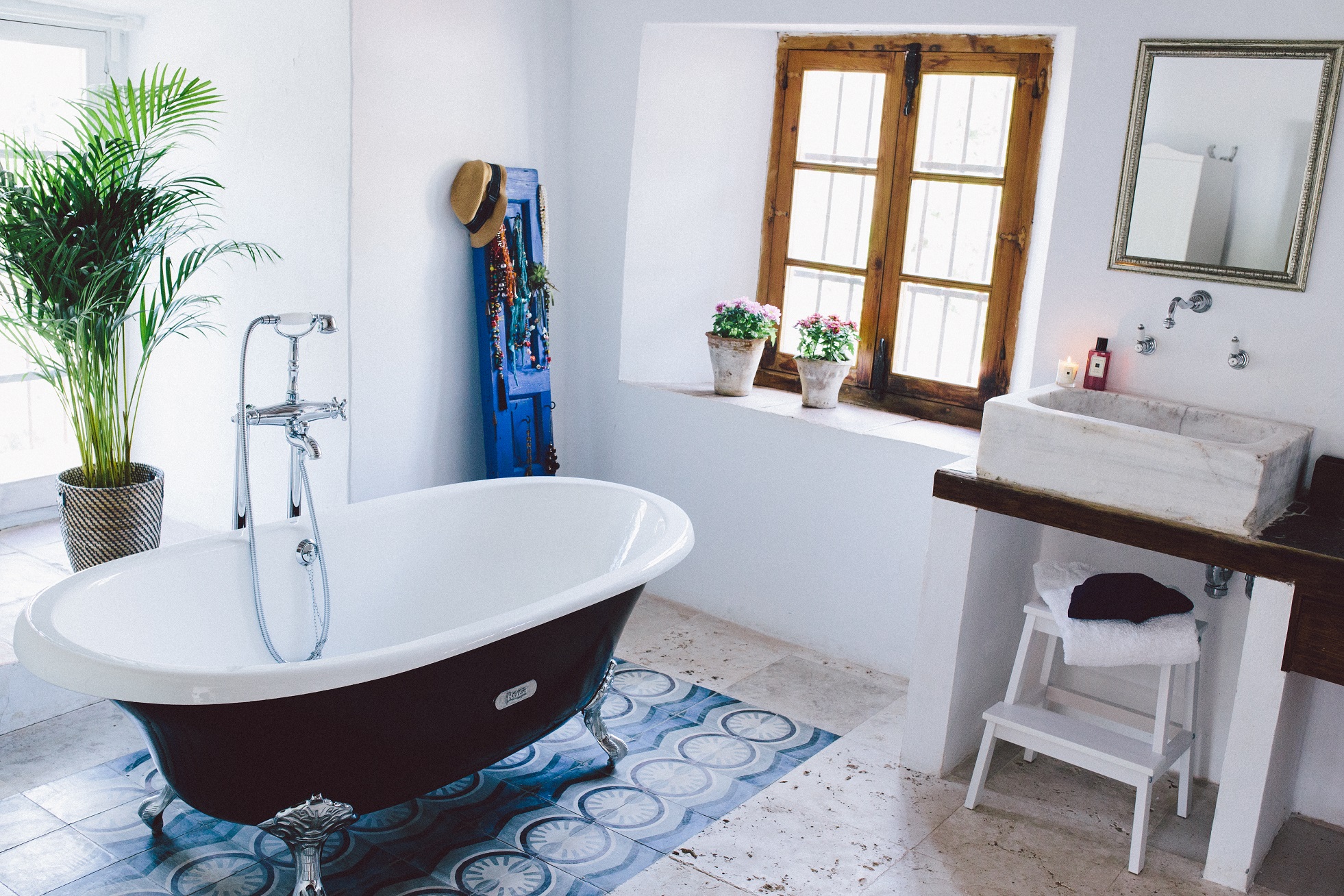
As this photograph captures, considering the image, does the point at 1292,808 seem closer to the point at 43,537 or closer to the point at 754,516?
the point at 754,516

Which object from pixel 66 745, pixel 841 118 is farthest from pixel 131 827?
pixel 841 118

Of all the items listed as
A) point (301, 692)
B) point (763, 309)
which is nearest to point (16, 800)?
point (301, 692)

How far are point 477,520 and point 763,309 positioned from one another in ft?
4.51

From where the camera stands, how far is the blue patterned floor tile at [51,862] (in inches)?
97.7

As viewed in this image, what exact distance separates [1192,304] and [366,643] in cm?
235

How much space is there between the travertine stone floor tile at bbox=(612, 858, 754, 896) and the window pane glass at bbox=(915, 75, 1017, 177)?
7.79ft

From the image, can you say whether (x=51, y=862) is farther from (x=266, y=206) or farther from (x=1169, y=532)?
(x=1169, y=532)

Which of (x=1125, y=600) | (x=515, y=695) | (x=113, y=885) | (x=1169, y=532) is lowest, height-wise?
(x=113, y=885)

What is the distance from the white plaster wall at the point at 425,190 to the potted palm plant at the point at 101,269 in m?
0.43

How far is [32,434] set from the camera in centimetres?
434

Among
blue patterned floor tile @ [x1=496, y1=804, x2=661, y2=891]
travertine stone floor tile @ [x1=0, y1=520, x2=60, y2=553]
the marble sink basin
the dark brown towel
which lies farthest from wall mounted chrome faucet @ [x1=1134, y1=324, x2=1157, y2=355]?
travertine stone floor tile @ [x1=0, y1=520, x2=60, y2=553]

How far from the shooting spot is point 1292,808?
3113 mm

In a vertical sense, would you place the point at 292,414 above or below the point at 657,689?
above

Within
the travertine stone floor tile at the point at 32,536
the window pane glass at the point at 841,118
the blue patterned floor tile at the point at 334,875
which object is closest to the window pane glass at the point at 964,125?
the window pane glass at the point at 841,118
